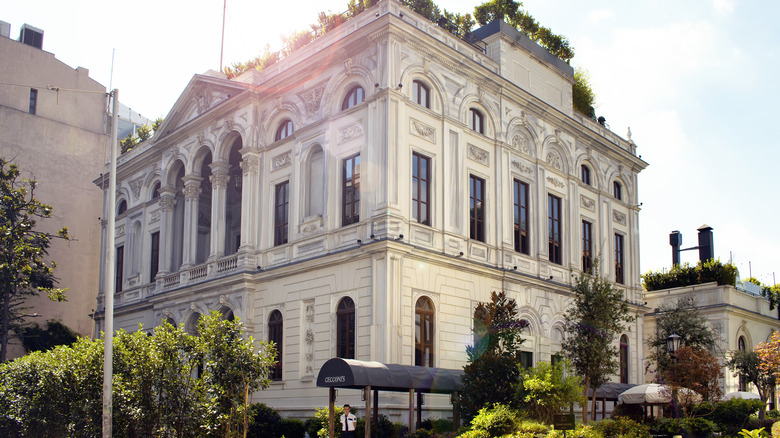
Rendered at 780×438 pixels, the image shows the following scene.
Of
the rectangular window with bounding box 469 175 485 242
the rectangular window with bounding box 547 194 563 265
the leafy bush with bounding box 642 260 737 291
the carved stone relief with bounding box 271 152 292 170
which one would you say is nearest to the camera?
the rectangular window with bounding box 469 175 485 242

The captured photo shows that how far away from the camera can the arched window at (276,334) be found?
32625mm

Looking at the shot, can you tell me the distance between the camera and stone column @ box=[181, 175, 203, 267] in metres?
39.7

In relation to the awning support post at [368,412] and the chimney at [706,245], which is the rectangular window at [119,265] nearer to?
the awning support post at [368,412]

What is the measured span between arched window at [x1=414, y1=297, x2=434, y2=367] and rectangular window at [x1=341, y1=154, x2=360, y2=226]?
162 inches

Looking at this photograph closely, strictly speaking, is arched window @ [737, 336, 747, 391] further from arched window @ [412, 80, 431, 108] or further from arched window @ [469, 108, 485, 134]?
arched window @ [412, 80, 431, 108]

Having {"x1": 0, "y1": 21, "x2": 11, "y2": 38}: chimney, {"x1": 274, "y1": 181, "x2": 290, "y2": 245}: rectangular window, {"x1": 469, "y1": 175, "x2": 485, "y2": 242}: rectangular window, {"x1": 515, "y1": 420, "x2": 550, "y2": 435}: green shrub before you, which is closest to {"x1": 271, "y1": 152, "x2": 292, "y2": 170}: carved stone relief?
{"x1": 274, "y1": 181, "x2": 290, "y2": 245}: rectangular window

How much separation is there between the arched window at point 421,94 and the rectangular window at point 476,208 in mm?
3715

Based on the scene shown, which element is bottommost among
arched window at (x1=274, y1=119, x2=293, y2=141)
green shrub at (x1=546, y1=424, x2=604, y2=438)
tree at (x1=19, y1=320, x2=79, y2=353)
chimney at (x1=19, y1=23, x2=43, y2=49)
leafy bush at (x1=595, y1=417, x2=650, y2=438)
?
leafy bush at (x1=595, y1=417, x2=650, y2=438)

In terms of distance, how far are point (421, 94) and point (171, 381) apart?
1602 cm

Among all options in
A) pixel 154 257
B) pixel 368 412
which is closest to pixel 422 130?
pixel 368 412

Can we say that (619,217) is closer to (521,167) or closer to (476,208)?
(521,167)

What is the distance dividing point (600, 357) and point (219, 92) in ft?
72.2

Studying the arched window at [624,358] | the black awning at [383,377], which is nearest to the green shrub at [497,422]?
the black awning at [383,377]

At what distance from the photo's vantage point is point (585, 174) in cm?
4194
